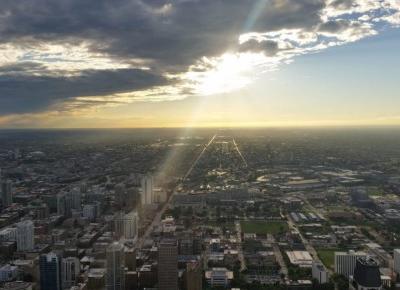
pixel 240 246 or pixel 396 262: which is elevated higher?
pixel 396 262

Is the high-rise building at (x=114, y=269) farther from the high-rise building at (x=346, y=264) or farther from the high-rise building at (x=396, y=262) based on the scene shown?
the high-rise building at (x=396, y=262)

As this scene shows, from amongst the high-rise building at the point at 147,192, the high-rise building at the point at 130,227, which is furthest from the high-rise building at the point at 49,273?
the high-rise building at the point at 147,192

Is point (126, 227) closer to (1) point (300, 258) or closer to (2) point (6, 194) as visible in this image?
(1) point (300, 258)

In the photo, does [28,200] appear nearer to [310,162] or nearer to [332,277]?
[332,277]

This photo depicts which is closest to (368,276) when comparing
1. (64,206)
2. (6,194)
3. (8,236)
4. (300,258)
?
(300,258)

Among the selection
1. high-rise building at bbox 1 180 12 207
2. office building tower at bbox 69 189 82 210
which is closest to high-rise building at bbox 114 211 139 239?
office building tower at bbox 69 189 82 210
